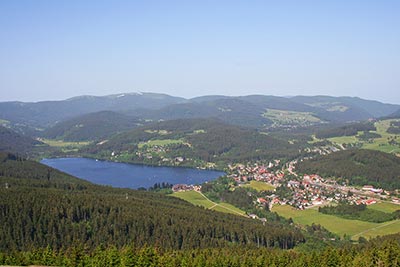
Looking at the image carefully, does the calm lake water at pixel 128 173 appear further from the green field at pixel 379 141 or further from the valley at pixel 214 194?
the green field at pixel 379 141

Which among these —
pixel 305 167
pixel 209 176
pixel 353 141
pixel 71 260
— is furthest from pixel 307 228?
pixel 353 141

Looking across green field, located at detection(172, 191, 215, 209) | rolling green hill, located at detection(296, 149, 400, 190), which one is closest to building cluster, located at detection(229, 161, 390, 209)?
rolling green hill, located at detection(296, 149, 400, 190)

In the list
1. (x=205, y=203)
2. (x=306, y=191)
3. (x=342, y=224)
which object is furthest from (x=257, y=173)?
(x=342, y=224)

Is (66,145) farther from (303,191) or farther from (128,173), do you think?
(303,191)

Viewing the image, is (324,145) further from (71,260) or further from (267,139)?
(71,260)

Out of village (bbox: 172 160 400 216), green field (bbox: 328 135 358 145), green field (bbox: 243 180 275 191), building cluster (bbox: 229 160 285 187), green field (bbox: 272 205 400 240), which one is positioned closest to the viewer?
green field (bbox: 272 205 400 240)

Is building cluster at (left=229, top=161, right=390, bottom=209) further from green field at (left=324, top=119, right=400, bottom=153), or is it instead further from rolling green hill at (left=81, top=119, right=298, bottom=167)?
green field at (left=324, top=119, right=400, bottom=153)

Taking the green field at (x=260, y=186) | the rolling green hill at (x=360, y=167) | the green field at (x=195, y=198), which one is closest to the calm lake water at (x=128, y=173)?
the green field at (x=195, y=198)
